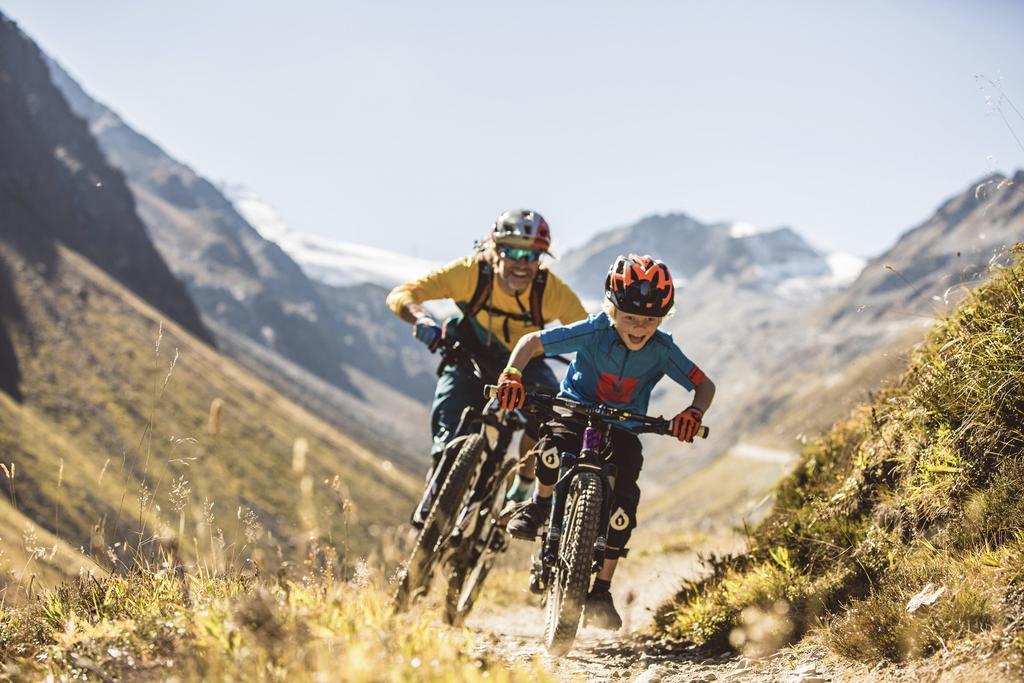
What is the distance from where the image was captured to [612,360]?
640cm

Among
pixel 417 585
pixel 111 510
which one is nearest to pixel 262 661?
pixel 417 585

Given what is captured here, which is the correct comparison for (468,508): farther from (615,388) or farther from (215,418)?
(215,418)

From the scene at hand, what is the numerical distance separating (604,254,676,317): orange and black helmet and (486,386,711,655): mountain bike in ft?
2.73

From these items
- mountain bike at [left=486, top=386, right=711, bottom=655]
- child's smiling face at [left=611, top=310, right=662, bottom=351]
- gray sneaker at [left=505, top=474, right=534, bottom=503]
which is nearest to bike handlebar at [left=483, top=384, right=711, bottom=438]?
mountain bike at [left=486, top=386, right=711, bottom=655]

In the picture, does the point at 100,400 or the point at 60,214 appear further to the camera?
the point at 60,214

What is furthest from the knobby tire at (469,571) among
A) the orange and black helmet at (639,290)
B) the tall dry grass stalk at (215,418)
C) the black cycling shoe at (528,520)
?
the tall dry grass stalk at (215,418)

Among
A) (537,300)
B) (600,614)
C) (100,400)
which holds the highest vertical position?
(537,300)

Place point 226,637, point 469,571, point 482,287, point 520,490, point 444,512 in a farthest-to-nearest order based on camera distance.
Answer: point 482,287, point 520,490, point 469,571, point 444,512, point 226,637

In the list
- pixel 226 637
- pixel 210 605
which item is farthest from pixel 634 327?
pixel 226 637

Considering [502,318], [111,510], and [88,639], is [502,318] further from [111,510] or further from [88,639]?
[111,510]

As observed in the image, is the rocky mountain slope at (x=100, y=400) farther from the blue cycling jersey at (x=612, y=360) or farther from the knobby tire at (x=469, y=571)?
the blue cycling jersey at (x=612, y=360)

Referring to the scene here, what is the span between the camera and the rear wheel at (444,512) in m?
6.79

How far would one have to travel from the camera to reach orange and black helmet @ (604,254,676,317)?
6.14 metres

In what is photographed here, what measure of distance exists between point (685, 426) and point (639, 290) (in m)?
1.10
